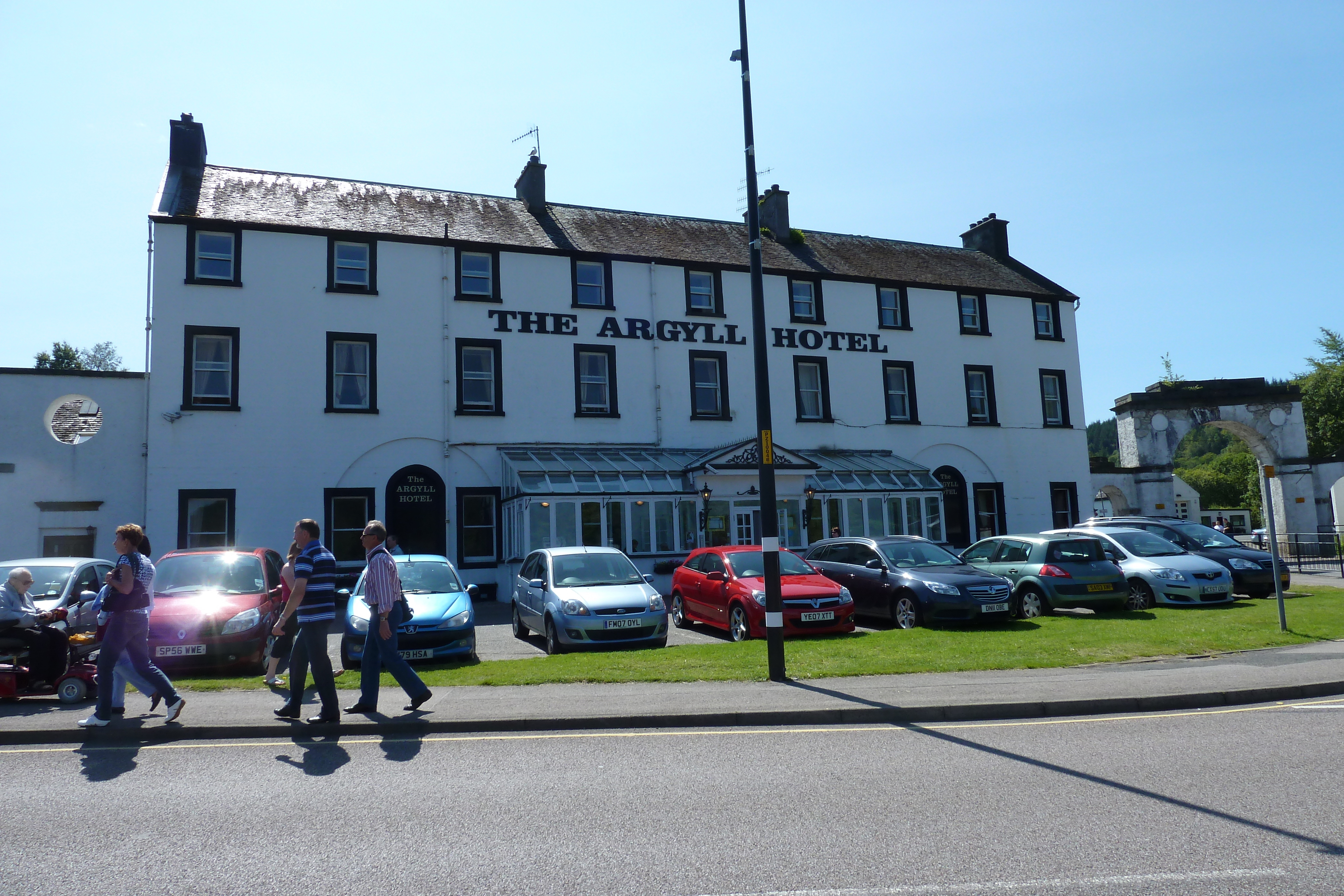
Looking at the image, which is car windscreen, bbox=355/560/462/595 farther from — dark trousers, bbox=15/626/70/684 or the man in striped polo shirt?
the man in striped polo shirt

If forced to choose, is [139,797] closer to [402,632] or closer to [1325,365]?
[402,632]

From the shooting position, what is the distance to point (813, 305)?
29750 mm

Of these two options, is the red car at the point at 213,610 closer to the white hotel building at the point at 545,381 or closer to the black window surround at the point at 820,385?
the white hotel building at the point at 545,381

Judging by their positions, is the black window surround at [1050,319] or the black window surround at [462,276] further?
the black window surround at [1050,319]

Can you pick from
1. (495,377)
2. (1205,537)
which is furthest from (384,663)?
(1205,537)

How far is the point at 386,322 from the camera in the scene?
79.4 ft

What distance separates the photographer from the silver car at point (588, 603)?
1338 cm

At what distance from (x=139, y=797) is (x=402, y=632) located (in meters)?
6.12

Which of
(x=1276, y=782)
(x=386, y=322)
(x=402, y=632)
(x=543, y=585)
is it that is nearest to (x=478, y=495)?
(x=386, y=322)

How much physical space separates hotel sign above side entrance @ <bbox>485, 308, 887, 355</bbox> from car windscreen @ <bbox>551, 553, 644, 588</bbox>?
39.3ft

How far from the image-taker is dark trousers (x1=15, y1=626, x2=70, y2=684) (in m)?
9.55

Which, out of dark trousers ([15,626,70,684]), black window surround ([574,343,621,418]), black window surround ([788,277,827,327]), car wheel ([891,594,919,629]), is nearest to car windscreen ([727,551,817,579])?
car wheel ([891,594,919,629])

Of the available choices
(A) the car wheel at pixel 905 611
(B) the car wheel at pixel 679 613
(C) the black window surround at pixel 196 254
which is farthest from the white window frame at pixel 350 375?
(A) the car wheel at pixel 905 611

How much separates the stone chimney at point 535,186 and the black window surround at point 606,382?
5.60 m
